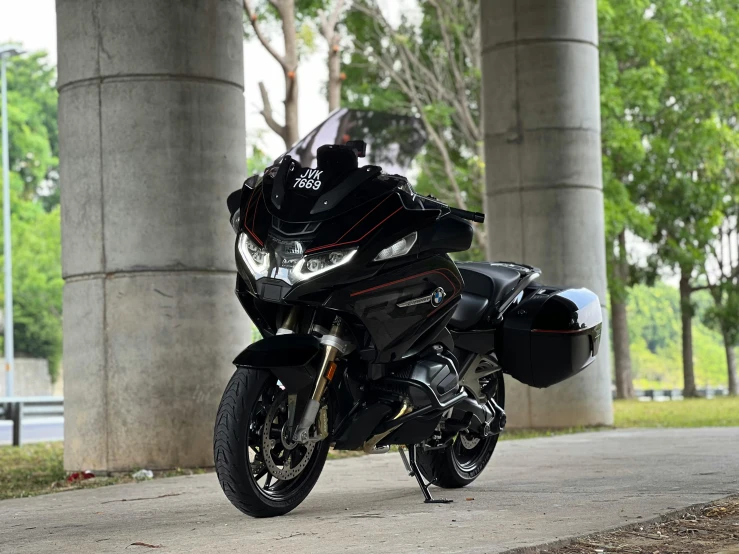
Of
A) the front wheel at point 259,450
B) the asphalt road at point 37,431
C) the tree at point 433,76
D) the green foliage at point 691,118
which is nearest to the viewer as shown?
the front wheel at point 259,450

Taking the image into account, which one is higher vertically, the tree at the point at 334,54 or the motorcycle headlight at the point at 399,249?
the tree at the point at 334,54

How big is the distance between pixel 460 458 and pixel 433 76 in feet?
75.0

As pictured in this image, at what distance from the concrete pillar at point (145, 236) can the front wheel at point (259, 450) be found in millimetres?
3180

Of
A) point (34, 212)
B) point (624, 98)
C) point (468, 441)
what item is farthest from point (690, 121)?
point (34, 212)

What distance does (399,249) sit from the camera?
547 centimetres

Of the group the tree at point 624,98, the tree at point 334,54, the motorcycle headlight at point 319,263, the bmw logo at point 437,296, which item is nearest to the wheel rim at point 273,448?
the motorcycle headlight at point 319,263

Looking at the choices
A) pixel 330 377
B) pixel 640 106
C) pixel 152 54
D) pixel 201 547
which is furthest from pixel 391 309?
pixel 640 106

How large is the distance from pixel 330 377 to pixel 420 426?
0.55 metres

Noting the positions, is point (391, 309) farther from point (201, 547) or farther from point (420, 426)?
point (201, 547)

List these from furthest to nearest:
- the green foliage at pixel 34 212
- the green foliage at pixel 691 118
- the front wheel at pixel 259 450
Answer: the green foliage at pixel 34 212 → the green foliage at pixel 691 118 → the front wheel at pixel 259 450

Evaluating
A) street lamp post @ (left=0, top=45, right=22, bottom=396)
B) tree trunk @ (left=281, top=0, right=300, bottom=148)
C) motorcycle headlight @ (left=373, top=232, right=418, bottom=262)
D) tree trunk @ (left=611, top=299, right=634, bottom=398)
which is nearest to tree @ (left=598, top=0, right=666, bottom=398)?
tree trunk @ (left=611, top=299, right=634, bottom=398)

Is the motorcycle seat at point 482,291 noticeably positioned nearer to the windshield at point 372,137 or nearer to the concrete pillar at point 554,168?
the windshield at point 372,137

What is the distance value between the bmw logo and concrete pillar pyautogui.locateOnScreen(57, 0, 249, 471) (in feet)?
11.1

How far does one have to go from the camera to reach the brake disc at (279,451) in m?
5.39
